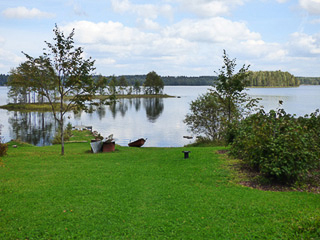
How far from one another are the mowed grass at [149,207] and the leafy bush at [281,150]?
104cm

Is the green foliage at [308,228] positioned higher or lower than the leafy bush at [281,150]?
lower

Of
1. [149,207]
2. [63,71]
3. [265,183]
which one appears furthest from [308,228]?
[63,71]

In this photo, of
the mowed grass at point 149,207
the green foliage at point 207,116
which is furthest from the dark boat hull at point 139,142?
the mowed grass at point 149,207

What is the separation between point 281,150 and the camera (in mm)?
Answer: 10461

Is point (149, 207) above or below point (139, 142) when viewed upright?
above

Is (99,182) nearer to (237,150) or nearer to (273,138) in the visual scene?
(237,150)

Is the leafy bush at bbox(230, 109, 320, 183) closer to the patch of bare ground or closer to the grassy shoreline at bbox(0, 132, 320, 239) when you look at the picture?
the patch of bare ground

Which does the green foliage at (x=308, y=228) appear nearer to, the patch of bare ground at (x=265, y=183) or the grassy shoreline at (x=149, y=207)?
the grassy shoreline at (x=149, y=207)

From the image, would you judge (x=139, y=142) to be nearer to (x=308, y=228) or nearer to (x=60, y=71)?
(x=60, y=71)

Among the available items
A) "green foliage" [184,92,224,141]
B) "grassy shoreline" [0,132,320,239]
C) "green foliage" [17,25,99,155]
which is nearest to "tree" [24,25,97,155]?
"green foliage" [17,25,99,155]

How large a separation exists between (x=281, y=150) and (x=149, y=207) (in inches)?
214

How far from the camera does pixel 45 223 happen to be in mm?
7461

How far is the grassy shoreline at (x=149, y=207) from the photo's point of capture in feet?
22.7

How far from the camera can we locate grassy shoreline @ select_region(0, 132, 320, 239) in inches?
273
